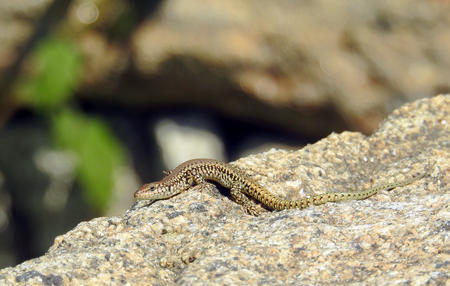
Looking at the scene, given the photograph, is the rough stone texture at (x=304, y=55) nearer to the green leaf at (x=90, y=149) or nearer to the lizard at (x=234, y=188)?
the green leaf at (x=90, y=149)

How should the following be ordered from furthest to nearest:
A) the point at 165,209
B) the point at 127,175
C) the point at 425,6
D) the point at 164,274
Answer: the point at 127,175 → the point at 425,6 → the point at 165,209 → the point at 164,274

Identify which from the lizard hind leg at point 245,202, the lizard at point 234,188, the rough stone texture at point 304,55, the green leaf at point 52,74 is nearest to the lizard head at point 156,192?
the lizard at point 234,188

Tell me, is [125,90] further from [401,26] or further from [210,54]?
[401,26]

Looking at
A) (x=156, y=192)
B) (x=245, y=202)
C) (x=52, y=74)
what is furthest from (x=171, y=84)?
(x=245, y=202)

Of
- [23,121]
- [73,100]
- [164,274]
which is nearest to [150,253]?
[164,274]

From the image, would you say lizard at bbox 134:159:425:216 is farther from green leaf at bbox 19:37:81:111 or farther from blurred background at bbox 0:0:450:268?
green leaf at bbox 19:37:81:111

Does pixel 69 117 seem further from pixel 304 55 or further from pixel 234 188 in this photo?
pixel 234 188
